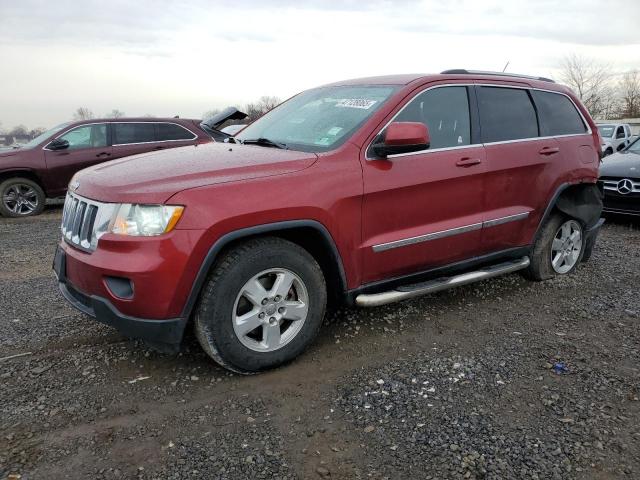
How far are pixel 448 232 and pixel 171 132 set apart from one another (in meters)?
7.32

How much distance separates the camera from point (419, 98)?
3732mm

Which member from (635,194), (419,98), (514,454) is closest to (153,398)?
(514,454)

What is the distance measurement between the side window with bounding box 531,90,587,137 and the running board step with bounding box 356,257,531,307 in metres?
1.20

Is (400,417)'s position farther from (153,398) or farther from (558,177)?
(558,177)

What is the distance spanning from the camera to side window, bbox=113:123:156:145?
953cm

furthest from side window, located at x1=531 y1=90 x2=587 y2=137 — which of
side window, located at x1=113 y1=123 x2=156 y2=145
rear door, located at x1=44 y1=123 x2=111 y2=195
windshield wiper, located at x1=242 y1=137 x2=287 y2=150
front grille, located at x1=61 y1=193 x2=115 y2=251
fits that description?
rear door, located at x1=44 y1=123 x2=111 y2=195

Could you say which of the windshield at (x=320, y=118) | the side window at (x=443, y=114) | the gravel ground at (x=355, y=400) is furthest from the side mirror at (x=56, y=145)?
the side window at (x=443, y=114)

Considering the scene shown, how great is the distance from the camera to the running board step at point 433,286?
11.2 feet

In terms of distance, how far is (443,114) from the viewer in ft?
12.8

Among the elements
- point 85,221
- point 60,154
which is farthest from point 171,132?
point 85,221

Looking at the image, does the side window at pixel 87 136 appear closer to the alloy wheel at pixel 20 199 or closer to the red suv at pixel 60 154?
the red suv at pixel 60 154

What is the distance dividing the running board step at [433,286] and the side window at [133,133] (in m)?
7.38

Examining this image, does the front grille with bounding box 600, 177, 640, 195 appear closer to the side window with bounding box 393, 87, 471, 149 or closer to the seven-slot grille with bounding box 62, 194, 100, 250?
the side window with bounding box 393, 87, 471, 149

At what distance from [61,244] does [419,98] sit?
257 cm
